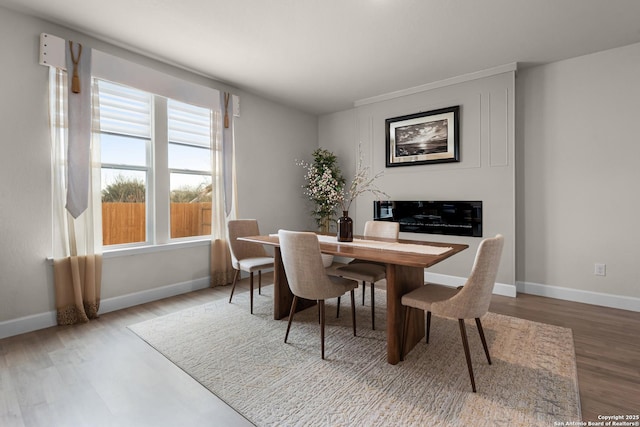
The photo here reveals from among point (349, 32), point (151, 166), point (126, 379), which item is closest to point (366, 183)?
point (349, 32)

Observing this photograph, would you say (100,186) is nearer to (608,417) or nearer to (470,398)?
(470,398)

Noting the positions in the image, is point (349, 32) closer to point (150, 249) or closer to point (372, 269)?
point (372, 269)

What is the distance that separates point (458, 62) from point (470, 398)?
11.1 feet

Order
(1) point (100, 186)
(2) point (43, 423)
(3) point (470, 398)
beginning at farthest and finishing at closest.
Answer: (1) point (100, 186)
(3) point (470, 398)
(2) point (43, 423)

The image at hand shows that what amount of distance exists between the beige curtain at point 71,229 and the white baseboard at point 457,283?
3948 millimetres

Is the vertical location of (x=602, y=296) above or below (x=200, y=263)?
below

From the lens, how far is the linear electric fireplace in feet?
13.0

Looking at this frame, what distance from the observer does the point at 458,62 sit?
3.57m

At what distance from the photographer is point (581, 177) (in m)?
3.45

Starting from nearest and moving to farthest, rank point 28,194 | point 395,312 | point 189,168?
point 395,312, point 28,194, point 189,168

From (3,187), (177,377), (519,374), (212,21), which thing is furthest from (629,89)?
(3,187)

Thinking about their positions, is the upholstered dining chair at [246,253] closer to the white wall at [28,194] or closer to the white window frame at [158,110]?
the white window frame at [158,110]

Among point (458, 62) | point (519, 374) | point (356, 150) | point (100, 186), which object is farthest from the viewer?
point (356, 150)

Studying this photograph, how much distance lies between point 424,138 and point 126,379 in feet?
13.5
